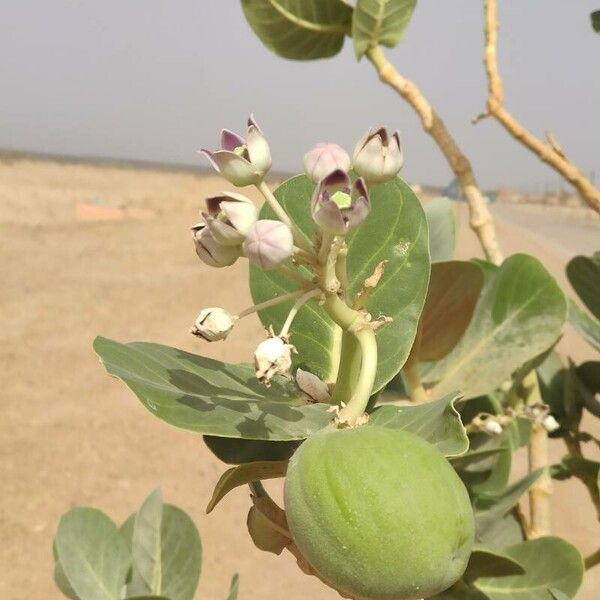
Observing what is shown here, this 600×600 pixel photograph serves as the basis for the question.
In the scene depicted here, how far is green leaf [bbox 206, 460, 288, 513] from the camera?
0.58 meters

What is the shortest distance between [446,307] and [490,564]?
0.25 meters

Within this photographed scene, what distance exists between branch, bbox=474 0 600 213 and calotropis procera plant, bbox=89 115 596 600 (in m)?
0.16

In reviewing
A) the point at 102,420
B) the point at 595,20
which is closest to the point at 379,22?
the point at 595,20

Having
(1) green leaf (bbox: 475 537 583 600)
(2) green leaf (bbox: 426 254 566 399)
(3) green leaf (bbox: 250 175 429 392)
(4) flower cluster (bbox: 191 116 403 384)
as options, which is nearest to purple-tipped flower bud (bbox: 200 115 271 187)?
(4) flower cluster (bbox: 191 116 403 384)

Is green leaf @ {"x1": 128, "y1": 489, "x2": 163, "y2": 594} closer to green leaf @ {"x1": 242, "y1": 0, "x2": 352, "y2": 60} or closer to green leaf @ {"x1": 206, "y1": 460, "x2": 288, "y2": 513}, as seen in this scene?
green leaf @ {"x1": 206, "y1": 460, "x2": 288, "y2": 513}

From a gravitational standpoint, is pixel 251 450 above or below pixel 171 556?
Result: above

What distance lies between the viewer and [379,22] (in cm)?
94

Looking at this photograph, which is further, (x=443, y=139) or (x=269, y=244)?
(x=443, y=139)

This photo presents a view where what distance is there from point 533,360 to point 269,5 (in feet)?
1.78

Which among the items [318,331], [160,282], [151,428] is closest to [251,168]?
[318,331]

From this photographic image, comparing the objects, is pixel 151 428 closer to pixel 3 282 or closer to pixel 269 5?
pixel 269 5

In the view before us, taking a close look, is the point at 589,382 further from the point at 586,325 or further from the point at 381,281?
the point at 381,281

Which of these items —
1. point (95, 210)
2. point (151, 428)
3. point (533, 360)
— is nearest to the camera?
point (533, 360)

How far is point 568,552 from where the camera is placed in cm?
79
